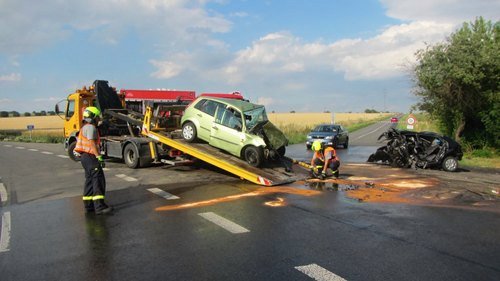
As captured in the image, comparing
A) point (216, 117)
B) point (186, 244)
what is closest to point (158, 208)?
point (186, 244)

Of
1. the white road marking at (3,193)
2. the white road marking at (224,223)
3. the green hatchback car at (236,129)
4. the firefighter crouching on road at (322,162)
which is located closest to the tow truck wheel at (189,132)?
the green hatchback car at (236,129)

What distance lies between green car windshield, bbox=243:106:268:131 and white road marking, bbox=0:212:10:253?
6412 millimetres

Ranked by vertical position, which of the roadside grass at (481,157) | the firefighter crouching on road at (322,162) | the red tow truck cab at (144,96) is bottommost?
the roadside grass at (481,157)

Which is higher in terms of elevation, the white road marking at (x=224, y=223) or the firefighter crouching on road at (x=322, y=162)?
the firefighter crouching on road at (x=322, y=162)

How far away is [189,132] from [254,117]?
87.3 inches

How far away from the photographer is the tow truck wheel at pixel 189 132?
1328 cm

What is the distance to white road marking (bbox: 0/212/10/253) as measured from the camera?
5914mm

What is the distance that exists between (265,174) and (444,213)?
4.81 metres

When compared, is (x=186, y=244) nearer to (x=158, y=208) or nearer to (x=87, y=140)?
(x=158, y=208)

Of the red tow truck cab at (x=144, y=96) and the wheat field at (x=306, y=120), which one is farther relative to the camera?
the wheat field at (x=306, y=120)

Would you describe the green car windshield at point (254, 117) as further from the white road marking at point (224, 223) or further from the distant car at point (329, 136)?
the distant car at point (329, 136)

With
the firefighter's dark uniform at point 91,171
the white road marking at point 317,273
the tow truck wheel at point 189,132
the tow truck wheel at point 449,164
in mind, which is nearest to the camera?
the white road marking at point 317,273

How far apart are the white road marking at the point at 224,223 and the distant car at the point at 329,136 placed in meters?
18.8

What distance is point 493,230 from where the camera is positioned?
22.2 ft
